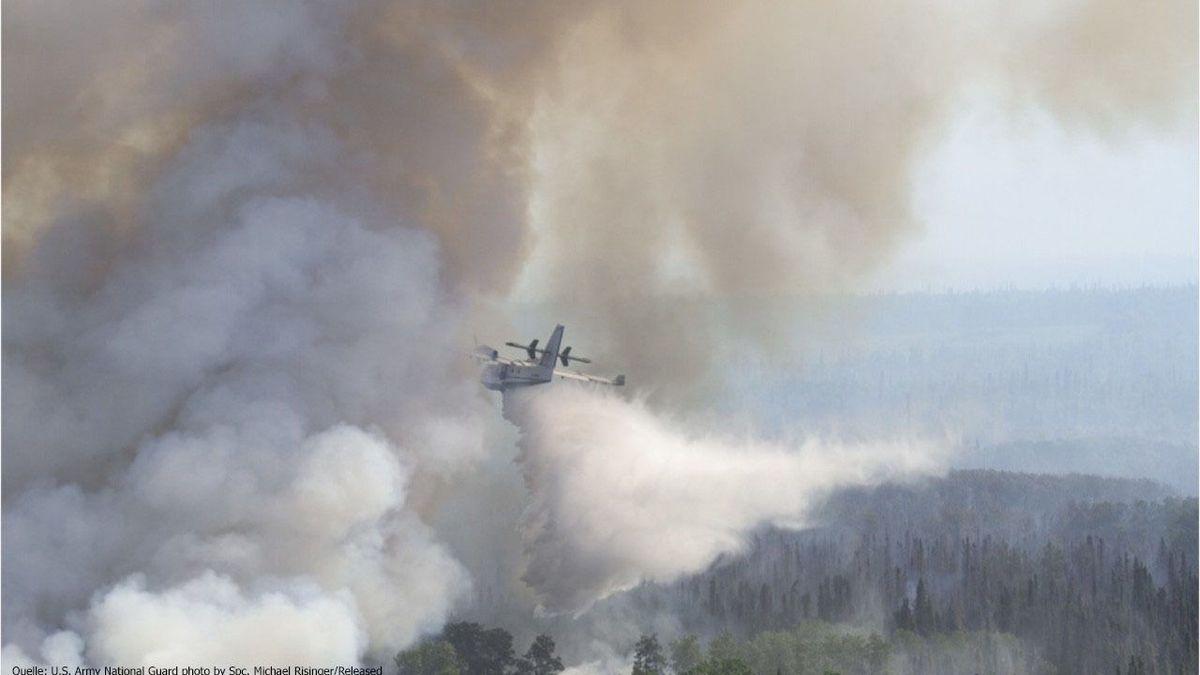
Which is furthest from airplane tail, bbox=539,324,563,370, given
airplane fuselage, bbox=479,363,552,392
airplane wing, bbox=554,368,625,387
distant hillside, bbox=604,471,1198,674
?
distant hillside, bbox=604,471,1198,674

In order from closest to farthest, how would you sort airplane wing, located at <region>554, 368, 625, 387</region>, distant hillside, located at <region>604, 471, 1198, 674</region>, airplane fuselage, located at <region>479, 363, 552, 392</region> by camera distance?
1. airplane fuselage, located at <region>479, 363, 552, 392</region>
2. airplane wing, located at <region>554, 368, 625, 387</region>
3. distant hillside, located at <region>604, 471, 1198, 674</region>

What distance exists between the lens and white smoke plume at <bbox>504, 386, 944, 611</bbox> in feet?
270

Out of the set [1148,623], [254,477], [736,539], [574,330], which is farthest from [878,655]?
[254,477]

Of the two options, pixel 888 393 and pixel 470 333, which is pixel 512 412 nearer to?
pixel 470 333

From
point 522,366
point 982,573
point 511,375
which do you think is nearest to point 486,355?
point 511,375

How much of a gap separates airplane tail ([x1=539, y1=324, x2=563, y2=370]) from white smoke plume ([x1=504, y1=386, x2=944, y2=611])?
1905mm

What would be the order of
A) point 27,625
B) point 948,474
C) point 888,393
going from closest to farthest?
point 27,625 → point 948,474 → point 888,393

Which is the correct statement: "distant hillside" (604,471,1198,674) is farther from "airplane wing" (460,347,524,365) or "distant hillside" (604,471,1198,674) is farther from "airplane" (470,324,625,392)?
"airplane wing" (460,347,524,365)

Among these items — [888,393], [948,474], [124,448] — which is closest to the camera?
[124,448]

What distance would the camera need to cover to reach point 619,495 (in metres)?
83.0

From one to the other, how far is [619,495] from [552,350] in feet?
27.3

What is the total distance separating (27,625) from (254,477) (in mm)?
11569

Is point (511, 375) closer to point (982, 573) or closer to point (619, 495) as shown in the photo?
point (619, 495)

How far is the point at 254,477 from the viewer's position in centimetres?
7331
